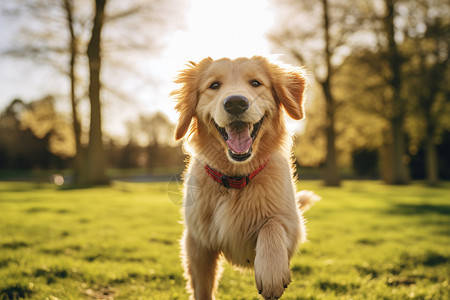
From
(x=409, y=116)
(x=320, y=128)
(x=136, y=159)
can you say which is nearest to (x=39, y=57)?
(x=320, y=128)

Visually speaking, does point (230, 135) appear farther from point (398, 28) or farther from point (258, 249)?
point (398, 28)

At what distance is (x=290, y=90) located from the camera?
319 centimetres

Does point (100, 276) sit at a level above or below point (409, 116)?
below

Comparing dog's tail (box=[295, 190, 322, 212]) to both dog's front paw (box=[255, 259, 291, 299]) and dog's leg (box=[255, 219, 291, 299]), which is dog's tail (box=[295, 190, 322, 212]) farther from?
dog's front paw (box=[255, 259, 291, 299])

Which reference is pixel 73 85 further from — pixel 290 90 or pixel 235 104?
pixel 235 104

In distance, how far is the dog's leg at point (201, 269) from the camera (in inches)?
114

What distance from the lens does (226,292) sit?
3.54 meters

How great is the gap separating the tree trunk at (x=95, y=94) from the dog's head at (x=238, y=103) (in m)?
14.2

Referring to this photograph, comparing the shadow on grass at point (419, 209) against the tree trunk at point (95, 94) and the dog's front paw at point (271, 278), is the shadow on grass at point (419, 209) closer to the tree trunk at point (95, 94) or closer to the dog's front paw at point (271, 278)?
the dog's front paw at point (271, 278)

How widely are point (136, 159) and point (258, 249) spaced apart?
52.2 meters

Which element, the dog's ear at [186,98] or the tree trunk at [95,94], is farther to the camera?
the tree trunk at [95,94]

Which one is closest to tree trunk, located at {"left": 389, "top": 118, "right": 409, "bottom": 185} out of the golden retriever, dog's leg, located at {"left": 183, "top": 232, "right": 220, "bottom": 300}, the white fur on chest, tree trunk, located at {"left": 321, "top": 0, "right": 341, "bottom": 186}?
tree trunk, located at {"left": 321, "top": 0, "right": 341, "bottom": 186}

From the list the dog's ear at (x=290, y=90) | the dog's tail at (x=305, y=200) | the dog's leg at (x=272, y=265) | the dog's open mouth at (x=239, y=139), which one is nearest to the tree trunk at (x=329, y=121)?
the dog's tail at (x=305, y=200)

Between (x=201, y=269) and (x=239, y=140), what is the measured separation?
105 cm
